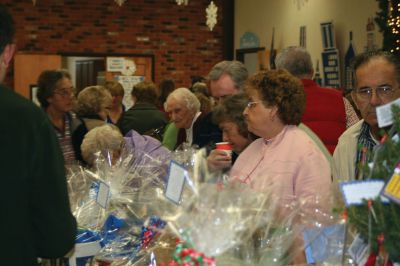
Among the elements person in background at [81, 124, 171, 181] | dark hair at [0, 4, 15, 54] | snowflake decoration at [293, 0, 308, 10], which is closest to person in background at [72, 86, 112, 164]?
person in background at [81, 124, 171, 181]

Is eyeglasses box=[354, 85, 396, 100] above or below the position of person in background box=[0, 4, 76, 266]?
above

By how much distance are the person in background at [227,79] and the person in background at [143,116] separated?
142 centimetres

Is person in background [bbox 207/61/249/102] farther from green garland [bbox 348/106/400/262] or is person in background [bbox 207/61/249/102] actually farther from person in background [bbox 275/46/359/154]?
green garland [bbox 348/106/400/262]

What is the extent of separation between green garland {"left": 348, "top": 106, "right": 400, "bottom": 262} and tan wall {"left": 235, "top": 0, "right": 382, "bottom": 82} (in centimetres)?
607

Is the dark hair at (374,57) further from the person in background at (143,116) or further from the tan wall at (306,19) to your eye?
the tan wall at (306,19)

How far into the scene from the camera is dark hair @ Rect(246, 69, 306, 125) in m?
2.67

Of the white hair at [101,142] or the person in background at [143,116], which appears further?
the person in background at [143,116]

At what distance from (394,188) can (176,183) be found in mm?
699

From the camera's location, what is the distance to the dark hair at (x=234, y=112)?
3.16 meters

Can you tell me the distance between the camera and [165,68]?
12.1m

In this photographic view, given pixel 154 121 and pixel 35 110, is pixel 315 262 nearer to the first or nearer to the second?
pixel 35 110

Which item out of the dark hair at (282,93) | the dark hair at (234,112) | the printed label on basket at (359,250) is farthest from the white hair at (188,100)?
the printed label on basket at (359,250)

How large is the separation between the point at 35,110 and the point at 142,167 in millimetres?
1451

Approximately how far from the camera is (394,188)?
61.1 inches
